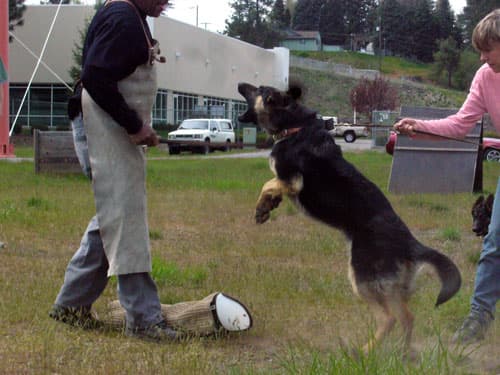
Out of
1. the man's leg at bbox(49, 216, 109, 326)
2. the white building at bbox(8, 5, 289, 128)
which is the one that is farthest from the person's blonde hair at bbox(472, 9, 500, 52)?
the white building at bbox(8, 5, 289, 128)

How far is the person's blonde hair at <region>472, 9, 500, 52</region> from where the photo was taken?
15.0 ft

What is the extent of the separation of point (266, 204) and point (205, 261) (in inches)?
101

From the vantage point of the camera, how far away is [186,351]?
443cm

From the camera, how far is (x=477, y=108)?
5105 millimetres

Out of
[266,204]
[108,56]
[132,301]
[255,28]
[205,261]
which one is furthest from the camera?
[255,28]

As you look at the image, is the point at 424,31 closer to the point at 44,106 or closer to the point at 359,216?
the point at 44,106

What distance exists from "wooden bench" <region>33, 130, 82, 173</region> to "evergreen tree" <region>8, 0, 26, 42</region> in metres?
29.1

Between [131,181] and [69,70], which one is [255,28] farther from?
[131,181]

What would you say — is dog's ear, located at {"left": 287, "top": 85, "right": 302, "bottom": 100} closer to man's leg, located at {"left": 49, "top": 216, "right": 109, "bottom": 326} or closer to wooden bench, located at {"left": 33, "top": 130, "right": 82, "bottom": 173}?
man's leg, located at {"left": 49, "top": 216, "right": 109, "bottom": 326}

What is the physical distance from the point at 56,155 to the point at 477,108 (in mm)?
12920

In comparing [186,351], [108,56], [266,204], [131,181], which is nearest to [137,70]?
[108,56]

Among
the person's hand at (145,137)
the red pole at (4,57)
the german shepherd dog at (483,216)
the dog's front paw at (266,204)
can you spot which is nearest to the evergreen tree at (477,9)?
the red pole at (4,57)

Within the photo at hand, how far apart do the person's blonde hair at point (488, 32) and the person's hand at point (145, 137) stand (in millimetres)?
2076

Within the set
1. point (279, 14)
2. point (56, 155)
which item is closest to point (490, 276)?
point (56, 155)
